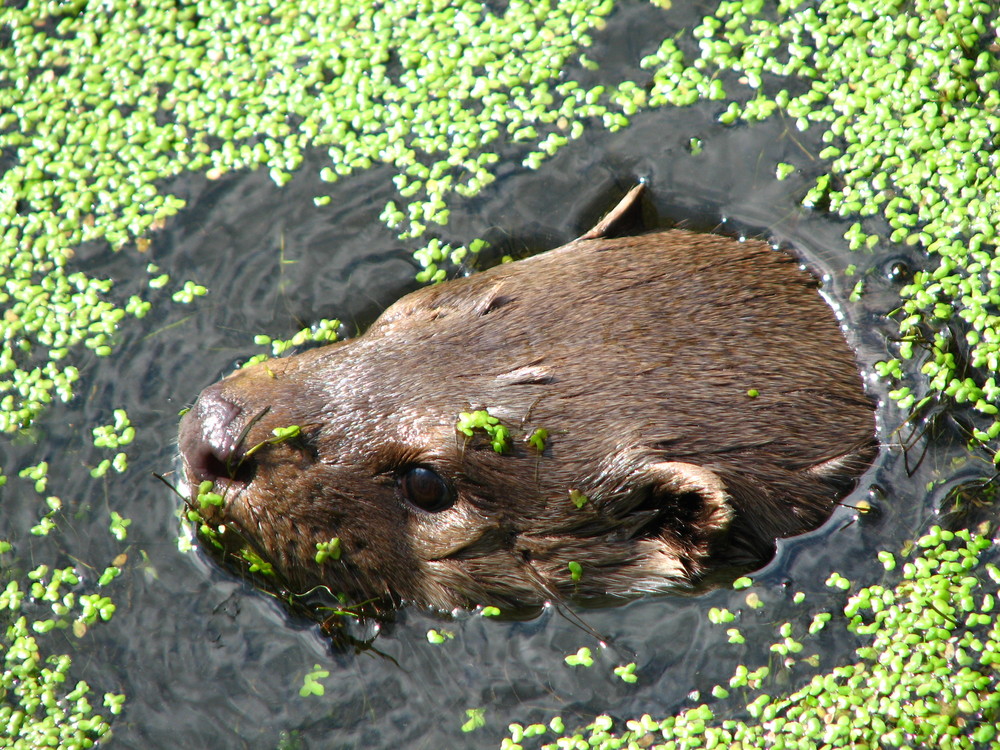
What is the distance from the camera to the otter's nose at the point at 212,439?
407 centimetres

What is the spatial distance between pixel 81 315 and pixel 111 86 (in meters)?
1.67

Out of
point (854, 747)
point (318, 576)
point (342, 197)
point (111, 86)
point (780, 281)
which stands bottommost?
point (854, 747)

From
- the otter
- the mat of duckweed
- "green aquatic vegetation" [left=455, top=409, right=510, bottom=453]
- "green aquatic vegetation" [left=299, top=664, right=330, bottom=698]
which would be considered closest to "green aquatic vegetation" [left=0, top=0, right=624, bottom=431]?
the mat of duckweed

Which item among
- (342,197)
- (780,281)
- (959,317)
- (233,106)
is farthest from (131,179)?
(959,317)

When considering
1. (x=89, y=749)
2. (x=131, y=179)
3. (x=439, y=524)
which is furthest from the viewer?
(x=131, y=179)

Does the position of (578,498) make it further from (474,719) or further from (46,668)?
(46,668)

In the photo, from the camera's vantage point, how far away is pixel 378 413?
4059 millimetres

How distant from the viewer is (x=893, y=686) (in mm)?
3824

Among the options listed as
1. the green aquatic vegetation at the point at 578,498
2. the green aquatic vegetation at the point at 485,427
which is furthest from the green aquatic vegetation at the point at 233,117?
the green aquatic vegetation at the point at 578,498

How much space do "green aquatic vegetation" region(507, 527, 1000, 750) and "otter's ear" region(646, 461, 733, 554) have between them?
67 cm

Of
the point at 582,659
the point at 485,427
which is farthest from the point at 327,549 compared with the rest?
the point at 582,659

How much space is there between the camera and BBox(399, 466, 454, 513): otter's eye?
3.97 metres

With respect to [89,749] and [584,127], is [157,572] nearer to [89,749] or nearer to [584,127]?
[89,749]

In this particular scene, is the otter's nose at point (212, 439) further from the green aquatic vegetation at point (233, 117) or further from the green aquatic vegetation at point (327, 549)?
the green aquatic vegetation at point (233, 117)
